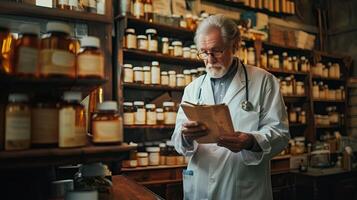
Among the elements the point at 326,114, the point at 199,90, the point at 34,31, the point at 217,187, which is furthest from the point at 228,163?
the point at 326,114

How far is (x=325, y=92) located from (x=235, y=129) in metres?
3.03

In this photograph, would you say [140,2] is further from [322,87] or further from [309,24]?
[309,24]

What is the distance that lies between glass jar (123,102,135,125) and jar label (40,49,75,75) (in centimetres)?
184

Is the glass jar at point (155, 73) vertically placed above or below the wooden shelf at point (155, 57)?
below

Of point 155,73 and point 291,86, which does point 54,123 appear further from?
point 291,86

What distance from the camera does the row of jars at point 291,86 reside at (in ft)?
11.7

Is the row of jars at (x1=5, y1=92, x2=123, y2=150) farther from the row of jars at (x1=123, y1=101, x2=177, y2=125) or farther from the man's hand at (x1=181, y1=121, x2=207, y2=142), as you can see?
the row of jars at (x1=123, y1=101, x2=177, y2=125)

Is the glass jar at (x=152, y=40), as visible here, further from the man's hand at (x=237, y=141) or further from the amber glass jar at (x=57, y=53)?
the amber glass jar at (x=57, y=53)

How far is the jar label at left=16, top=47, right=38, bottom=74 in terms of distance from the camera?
708mm

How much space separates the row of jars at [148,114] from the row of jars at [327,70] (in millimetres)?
2098

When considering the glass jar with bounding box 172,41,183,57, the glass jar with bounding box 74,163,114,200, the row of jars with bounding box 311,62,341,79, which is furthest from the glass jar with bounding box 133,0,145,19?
the row of jars with bounding box 311,62,341,79

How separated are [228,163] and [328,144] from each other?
284cm

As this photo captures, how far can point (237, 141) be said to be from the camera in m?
1.30

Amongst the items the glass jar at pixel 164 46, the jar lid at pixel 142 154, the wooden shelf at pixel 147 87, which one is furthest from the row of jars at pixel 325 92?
the jar lid at pixel 142 154
